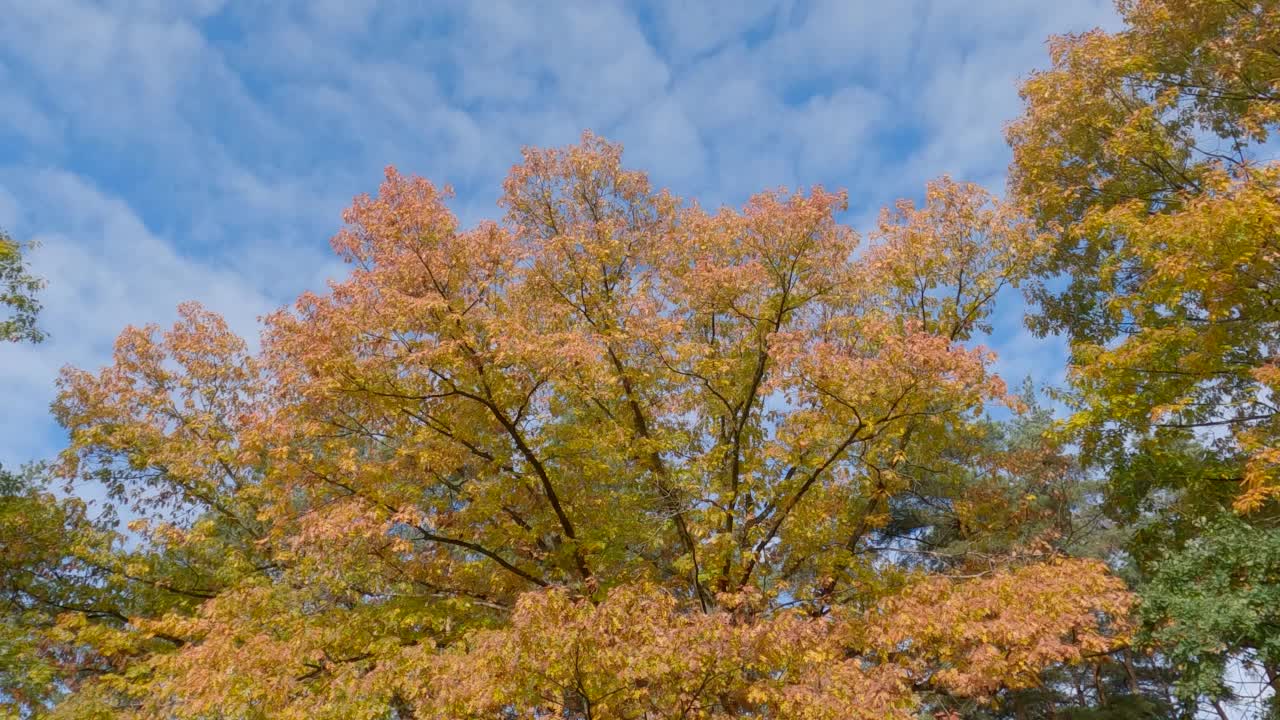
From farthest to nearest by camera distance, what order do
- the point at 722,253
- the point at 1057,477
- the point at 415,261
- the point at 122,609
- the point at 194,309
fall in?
the point at 1057,477
the point at 194,309
the point at 122,609
the point at 722,253
the point at 415,261

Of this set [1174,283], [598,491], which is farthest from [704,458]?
[1174,283]

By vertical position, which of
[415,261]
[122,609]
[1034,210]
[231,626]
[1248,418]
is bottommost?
[231,626]

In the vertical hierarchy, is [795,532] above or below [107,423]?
below

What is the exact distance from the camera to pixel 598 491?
1224 cm

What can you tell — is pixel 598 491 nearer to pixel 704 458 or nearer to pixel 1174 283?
pixel 704 458

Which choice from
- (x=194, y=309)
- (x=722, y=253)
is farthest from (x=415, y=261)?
(x=194, y=309)

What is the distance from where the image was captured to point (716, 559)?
10344 mm

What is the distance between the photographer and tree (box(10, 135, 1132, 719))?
875cm

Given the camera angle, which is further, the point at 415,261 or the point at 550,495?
the point at 550,495

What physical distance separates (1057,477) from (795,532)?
9.89 m

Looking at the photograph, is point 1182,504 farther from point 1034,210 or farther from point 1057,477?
point 1057,477

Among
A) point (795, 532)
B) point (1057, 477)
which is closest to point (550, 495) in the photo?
point (795, 532)

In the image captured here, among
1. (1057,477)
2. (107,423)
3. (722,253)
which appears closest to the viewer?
(722,253)

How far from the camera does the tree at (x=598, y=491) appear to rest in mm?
8750
